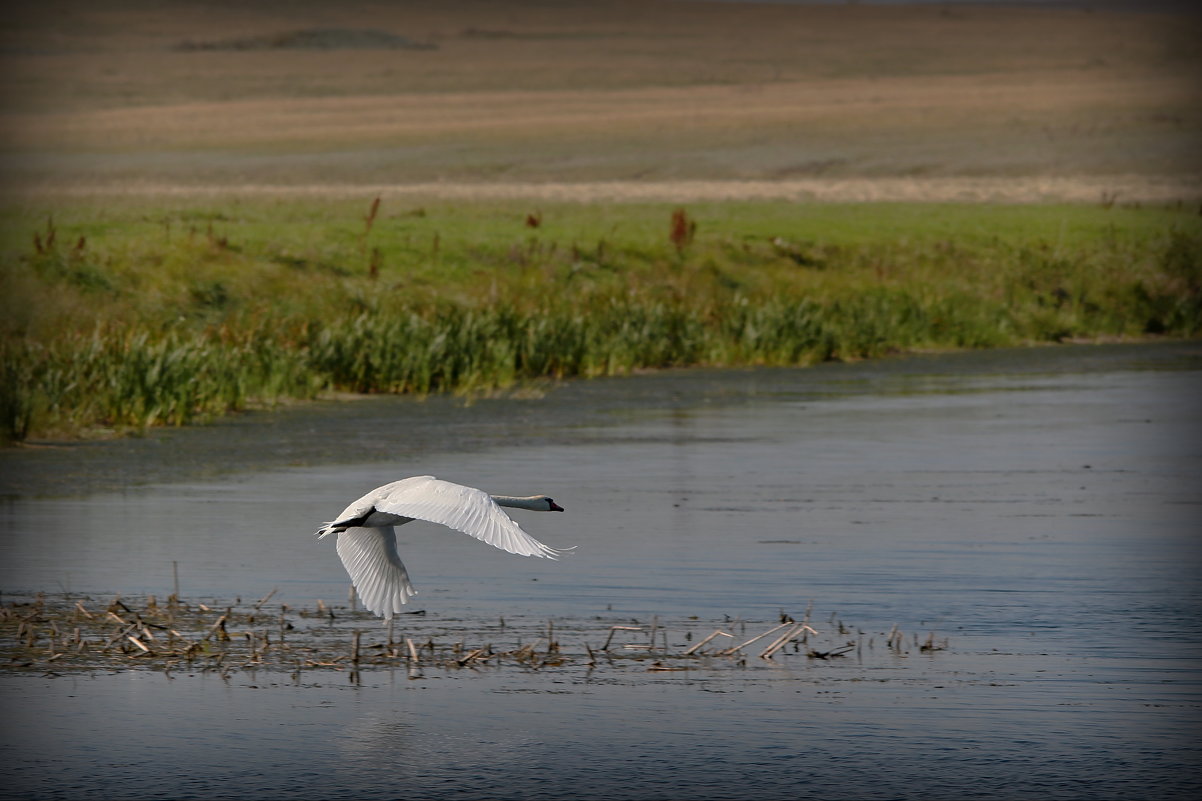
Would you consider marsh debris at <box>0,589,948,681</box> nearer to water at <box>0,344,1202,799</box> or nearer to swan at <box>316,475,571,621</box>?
water at <box>0,344,1202,799</box>

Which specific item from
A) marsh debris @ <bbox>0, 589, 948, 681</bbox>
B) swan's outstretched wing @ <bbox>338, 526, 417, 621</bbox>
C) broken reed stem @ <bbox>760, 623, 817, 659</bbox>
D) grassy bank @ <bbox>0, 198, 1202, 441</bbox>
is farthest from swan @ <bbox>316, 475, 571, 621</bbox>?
grassy bank @ <bbox>0, 198, 1202, 441</bbox>

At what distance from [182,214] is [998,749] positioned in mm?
46191

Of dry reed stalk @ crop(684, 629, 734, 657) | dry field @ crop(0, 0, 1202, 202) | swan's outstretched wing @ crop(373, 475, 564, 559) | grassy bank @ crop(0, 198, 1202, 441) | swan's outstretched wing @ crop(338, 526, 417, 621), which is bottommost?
dry reed stalk @ crop(684, 629, 734, 657)

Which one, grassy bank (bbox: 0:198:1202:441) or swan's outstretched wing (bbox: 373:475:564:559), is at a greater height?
grassy bank (bbox: 0:198:1202:441)

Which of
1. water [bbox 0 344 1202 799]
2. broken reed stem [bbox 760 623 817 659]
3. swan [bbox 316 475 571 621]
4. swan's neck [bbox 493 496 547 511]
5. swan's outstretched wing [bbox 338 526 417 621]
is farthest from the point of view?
swan's neck [bbox 493 496 547 511]

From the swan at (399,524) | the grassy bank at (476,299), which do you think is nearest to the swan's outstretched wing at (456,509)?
the swan at (399,524)

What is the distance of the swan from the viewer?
1095 centimetres

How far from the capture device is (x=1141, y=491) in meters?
19.8

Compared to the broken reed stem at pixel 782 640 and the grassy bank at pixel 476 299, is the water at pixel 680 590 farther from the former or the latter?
the grassy bank at pixel 476 299

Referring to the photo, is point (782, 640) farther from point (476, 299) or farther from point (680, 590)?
point (476, 299)

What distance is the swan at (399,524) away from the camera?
1095cm

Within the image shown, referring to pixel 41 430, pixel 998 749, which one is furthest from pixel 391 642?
pixel 41 430

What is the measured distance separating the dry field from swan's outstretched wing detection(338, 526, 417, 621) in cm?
7004

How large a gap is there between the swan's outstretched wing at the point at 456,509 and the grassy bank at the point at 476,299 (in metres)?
11.8
